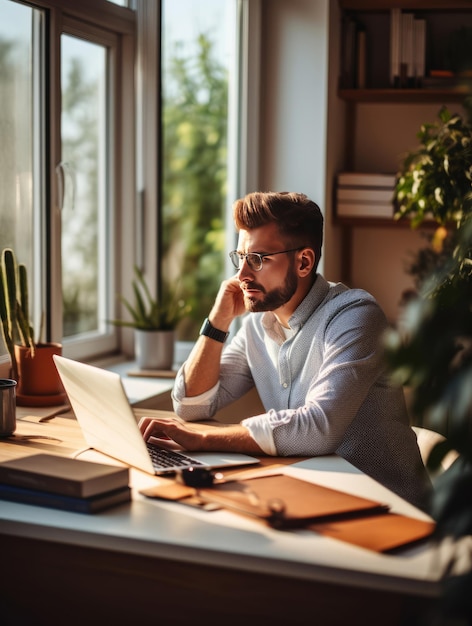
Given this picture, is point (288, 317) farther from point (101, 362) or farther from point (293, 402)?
point (101, 362)

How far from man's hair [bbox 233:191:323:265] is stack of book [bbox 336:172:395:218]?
1448 mm

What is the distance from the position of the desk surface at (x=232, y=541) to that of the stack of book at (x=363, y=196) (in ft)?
7.21

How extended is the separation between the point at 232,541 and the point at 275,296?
1008 millimetres

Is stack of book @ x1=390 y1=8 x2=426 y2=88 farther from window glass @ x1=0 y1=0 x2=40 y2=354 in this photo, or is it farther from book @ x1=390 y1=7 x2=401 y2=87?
window glass @ x1=0 y1=0 x2=40 y2=354

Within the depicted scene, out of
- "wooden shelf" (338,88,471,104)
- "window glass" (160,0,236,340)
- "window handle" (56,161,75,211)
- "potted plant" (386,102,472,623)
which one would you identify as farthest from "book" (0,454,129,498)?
"window glass" (160,0,236,340)

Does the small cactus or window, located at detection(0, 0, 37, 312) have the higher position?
window, located at detection(0, 0, 37, 312)

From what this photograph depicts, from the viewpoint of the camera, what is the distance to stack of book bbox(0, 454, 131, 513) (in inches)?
66.3

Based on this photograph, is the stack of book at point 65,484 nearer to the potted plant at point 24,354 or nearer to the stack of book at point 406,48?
the potted plant at point 24,354

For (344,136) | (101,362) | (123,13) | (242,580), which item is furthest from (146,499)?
(344,136)

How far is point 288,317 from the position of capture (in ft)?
8.21

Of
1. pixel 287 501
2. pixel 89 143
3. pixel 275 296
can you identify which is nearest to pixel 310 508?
pixel 287 501

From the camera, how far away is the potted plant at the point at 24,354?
2627mm

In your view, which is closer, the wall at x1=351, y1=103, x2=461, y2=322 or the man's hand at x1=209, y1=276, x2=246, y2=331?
Answer: the man's hand at x1=209, y1=276, x2=246, y2=331

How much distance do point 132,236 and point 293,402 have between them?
141 centimetres
